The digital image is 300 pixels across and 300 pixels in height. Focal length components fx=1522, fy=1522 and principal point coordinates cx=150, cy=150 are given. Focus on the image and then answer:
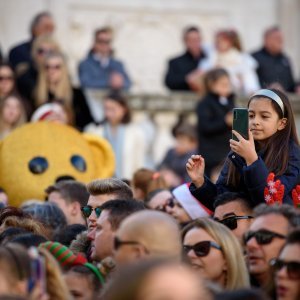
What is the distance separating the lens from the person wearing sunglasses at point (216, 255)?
8133mm

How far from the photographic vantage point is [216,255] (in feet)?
27.1

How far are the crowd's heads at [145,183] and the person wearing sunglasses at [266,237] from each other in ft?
14.5

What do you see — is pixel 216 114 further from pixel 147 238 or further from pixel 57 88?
pixel 147 238

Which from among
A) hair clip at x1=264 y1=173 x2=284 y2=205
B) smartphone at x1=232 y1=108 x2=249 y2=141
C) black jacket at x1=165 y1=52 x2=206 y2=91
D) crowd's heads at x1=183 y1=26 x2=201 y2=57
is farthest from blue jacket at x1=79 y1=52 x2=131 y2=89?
smartphone at x1=232 y1=108 x2=249 y2=141

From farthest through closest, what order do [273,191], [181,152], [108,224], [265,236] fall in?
[181,152] → [273,191] → [108,224] → [265,236]

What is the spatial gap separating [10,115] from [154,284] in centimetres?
936

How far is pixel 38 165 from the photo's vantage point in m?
13.3

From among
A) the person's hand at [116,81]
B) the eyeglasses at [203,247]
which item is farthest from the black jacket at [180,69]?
the eyeglasses at [203,247]

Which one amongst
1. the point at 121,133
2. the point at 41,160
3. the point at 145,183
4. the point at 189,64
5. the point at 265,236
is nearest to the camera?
the point at 265,236

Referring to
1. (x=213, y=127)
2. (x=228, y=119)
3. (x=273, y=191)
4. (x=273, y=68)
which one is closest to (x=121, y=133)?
(x=213, y=127)

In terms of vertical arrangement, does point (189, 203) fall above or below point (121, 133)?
above

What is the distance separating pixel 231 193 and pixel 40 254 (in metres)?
2.22

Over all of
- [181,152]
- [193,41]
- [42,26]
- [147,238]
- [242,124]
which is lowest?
[181,152]

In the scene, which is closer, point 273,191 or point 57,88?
point 273,191
